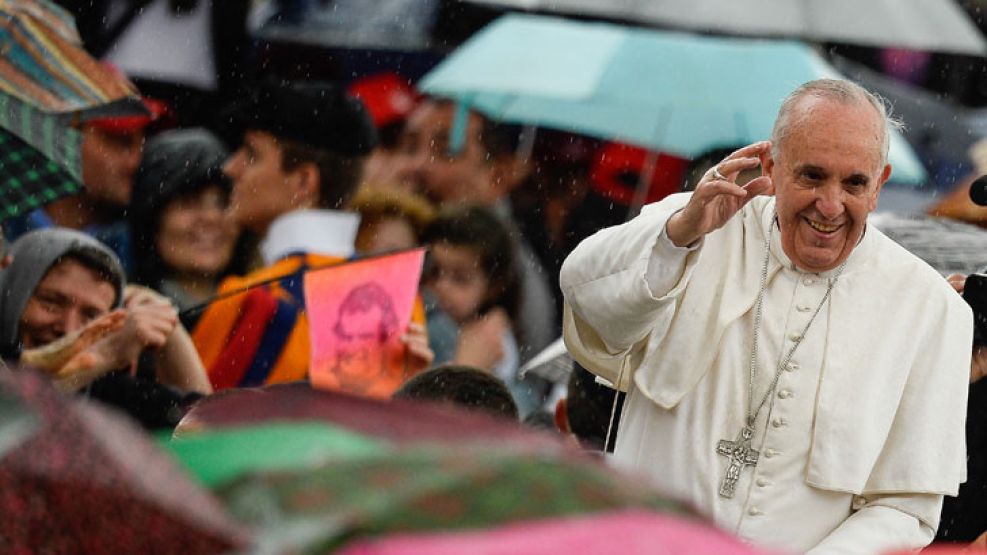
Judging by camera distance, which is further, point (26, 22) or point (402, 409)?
point (26, 22)

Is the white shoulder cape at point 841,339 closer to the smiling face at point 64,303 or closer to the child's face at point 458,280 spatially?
the smiling face at point 64,303

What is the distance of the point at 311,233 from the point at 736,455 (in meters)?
3.34

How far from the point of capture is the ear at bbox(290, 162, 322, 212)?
7.51m

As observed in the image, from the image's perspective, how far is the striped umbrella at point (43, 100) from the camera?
19.0ft

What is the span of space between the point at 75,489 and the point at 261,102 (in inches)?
241

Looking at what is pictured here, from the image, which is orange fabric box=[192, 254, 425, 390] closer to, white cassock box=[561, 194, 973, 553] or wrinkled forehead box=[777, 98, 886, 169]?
white cassock box=[561, 194, 973, 553]

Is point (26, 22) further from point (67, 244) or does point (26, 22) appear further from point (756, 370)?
point (756, 370)

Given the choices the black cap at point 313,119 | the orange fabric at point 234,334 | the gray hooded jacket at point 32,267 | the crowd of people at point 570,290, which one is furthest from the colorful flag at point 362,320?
the black cap at point 313,119

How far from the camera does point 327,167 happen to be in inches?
299

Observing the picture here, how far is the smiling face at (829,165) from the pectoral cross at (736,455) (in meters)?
0.47

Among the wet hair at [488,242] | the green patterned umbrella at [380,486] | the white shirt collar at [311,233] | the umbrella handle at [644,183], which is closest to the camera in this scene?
the green patterned umbrella at [380,486]

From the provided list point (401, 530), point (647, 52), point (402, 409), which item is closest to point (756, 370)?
point (402, 409)

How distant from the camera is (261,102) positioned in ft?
25.4

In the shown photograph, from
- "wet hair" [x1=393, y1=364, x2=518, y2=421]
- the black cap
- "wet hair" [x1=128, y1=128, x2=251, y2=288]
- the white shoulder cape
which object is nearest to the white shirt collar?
"wet hair" [x1=128, y1=128, x2=251, y2=288]
